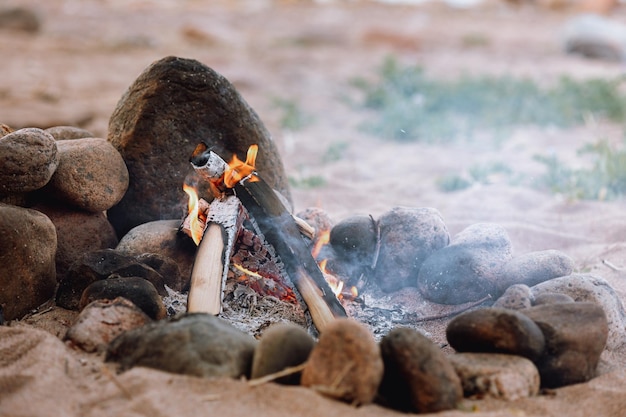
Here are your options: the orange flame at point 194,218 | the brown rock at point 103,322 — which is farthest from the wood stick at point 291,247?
the brown rock at point 103,322

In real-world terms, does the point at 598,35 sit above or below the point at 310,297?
above

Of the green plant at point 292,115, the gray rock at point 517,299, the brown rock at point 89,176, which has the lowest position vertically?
the gray rock at point 517,299

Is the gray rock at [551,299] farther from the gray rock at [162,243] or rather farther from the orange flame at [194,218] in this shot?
the gray rock at [162,243]

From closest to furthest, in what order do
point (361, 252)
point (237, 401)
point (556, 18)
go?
point (237, 401), point (361, 252), point (556, 18)

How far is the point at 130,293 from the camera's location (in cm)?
342

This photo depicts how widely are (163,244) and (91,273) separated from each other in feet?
1.72

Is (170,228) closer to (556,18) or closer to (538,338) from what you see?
(538,338)

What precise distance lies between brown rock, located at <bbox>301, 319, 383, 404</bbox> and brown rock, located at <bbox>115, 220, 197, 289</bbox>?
154cm

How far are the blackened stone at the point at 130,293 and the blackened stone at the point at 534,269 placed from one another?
1.91 metres

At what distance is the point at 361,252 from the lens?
171 inches

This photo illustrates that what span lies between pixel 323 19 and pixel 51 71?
1100 centimetres

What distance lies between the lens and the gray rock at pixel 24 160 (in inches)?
143

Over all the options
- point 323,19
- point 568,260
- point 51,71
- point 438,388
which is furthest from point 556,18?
point 438,388

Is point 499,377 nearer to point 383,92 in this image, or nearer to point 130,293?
point 130,293
